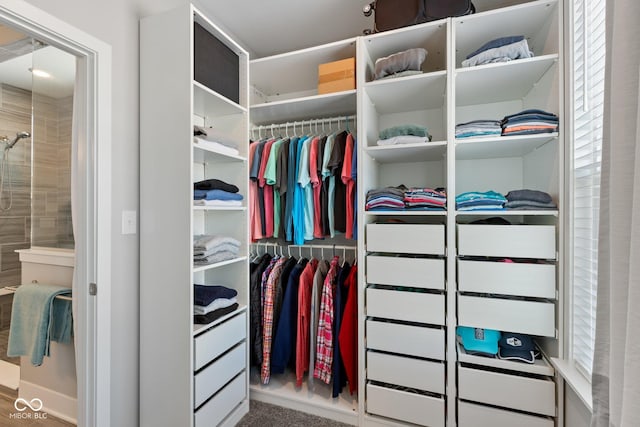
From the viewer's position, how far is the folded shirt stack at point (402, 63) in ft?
5.24

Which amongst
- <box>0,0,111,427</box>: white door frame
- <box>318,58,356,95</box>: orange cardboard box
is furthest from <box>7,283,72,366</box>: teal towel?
<box>318,58,356,95</box>: orange cardboard box

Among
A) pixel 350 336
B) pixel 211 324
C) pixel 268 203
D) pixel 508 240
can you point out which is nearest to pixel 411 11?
pixel 508 240

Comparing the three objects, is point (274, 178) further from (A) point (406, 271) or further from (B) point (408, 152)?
(A) point (406, 271)

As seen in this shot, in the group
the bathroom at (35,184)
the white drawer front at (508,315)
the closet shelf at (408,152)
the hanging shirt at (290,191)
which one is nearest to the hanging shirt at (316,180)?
the hanging shirt at (290,191)

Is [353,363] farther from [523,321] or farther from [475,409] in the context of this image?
[523,321]

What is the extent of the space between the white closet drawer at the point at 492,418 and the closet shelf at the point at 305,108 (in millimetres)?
1902

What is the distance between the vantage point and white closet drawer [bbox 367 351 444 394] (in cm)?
153

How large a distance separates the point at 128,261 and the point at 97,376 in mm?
532

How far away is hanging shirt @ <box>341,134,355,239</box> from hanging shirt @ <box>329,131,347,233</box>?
1.2 inches

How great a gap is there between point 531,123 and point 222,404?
2241 mm

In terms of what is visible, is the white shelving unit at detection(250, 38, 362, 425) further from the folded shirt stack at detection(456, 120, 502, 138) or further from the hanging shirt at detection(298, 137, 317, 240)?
the folded shirt stack at detection(456, 120, 502, 138)

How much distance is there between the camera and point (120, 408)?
1404 millimetres

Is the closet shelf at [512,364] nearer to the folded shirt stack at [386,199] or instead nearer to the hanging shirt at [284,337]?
the folded shirt stack at [386,199]

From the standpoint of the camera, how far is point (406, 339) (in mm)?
1572
